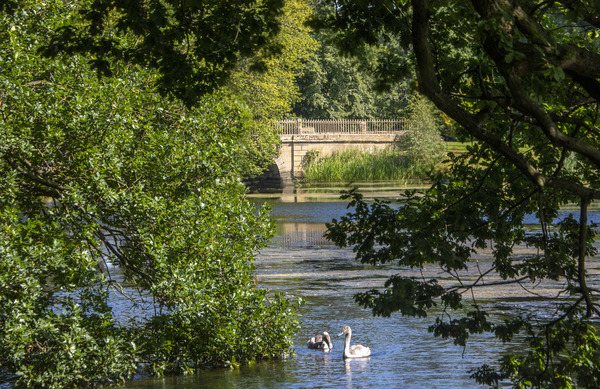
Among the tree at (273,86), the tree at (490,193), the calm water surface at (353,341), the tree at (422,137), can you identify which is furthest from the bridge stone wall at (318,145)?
the tree at (490,193)

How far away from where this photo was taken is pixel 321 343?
12727 millimetres

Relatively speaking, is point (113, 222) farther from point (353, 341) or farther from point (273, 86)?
point (273, 86)

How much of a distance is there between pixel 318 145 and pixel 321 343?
4317 centimetres

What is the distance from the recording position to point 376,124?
5881 cm

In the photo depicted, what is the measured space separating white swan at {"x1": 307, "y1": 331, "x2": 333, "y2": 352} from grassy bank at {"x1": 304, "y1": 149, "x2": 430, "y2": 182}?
40.6 metres

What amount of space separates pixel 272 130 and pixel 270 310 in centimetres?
3220

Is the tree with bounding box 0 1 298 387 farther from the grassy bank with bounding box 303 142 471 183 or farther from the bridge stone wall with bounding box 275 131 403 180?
the bridge stone wall with bounding box 275 131 403 180

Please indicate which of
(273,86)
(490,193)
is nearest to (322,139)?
(273,86)

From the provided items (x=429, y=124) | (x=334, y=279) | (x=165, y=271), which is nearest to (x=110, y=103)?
(x=165, y=271)

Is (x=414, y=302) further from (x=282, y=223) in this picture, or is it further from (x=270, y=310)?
(x=282, y=223)

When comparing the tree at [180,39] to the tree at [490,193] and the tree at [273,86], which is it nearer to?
the tree at [490,193]

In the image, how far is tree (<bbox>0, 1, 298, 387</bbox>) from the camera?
9.79m

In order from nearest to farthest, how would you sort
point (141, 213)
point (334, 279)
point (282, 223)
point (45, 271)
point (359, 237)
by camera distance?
point (359, 237), point (45, 271), point (141, 213), point (334, 279), point (282, 223)

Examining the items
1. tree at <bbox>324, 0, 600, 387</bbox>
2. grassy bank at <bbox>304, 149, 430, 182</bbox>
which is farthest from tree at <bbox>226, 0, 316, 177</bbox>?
tree at <bbox>324, 0, 600, 387</bbox>
